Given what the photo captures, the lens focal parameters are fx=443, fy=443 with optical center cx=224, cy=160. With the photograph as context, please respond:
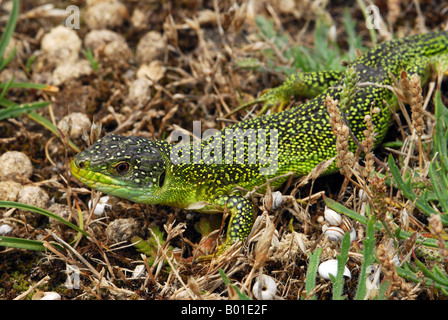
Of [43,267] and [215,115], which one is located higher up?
[215,115]

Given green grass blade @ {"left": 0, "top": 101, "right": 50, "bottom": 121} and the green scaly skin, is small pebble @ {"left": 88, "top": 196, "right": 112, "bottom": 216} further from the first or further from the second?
green grass blade @ {"left": 0, "top": 101, "right": 50, "bottom": 121}

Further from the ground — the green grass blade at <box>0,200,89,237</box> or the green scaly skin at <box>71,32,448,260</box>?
the green scaly skin at <box>71,32,448,260</box>

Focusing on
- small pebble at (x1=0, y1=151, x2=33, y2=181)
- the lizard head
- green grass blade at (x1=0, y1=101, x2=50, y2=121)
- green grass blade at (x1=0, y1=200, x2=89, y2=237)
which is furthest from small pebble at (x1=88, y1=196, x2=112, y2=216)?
green grass blade at (x1=0, y1=101, x2=50, y2=121)

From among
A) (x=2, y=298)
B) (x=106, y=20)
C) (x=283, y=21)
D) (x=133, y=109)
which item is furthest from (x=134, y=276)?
(x=283, y=21)

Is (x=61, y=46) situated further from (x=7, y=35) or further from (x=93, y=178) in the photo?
(x=93, y=178)

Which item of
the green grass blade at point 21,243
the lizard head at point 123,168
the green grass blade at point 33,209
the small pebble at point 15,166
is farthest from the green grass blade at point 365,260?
the small pebble at point 15,166

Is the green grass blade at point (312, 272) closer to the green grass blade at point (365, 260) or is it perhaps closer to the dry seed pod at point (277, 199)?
the green grass blade at point (365, 260)

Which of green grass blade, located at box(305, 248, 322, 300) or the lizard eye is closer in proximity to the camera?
green grass blade, located at box(305, 248, 322, 300)

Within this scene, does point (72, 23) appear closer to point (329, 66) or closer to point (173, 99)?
point (173, 99)
